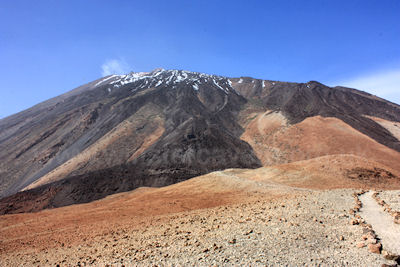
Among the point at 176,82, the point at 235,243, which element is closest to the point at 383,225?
the point at 235,243

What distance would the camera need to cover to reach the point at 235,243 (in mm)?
7203

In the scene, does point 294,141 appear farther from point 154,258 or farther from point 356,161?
point 154,258

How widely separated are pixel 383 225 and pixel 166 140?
48052 mm

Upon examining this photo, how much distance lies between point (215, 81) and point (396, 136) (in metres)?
78.6

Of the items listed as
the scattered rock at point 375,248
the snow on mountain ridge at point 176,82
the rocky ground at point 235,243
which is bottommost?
the scattered rock at point 375,248

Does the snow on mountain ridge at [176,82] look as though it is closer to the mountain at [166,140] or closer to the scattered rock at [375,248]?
the mountain at [166,140]

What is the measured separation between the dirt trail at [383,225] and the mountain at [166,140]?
29.8m

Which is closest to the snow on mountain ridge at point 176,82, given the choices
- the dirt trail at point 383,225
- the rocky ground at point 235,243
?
the dirt trail at point 383,225

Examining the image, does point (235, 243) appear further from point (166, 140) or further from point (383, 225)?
point (166, 140)

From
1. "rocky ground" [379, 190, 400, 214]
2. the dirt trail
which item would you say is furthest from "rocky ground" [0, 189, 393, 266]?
"rocky ground" [379, 190, 400, 214]

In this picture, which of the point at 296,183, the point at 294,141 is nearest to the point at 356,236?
the point at 296,183

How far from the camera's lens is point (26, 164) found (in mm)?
55750

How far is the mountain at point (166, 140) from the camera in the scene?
38.0 metres

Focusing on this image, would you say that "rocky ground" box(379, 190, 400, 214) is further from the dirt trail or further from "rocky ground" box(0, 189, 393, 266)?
"rocky ground" box(0, 189, 393, 266)
